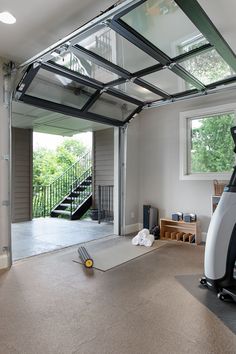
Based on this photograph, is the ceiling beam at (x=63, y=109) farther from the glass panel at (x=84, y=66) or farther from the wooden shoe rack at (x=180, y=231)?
the wooden shoe rack at (x=180, y=231)

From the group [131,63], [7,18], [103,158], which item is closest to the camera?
[7,18]

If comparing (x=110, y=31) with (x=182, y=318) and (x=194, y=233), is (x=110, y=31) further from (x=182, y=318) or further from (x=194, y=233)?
(x=194, y=233)

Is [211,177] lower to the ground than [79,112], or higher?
lower

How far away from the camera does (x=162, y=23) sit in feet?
8.22

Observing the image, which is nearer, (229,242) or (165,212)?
(229,242)

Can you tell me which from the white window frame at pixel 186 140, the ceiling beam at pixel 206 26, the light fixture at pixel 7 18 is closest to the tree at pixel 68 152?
the white window frame at pixel 186 140

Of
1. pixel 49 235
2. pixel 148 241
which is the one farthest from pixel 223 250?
pixel 49 235

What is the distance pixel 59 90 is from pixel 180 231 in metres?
3.41

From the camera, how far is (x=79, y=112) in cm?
439

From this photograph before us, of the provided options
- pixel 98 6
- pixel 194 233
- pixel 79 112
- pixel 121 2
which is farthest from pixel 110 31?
pixel 194 233

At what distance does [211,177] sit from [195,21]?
2956 millimetres

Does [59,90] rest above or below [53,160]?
above

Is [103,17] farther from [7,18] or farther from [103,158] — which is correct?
[103,158]

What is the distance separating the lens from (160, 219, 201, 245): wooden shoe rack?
468cm
